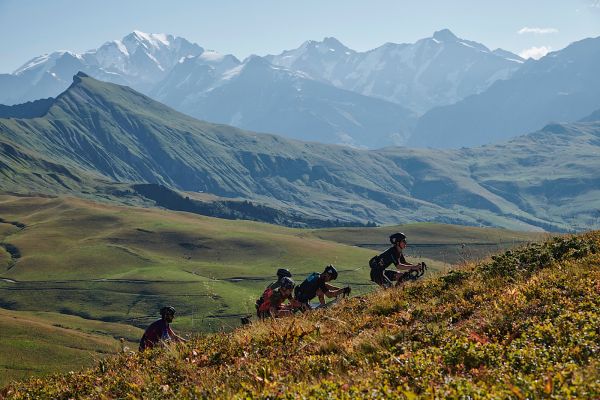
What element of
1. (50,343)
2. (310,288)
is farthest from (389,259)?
(50,343)

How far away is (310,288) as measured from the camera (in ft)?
61.1

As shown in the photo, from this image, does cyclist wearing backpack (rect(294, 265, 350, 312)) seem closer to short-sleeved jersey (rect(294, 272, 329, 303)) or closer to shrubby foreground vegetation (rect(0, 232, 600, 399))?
short-sleeved jersey (rect(294, 272, 329, 303))

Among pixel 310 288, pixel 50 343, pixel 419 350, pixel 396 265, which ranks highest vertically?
pixel 396 265

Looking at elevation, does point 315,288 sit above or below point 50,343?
above

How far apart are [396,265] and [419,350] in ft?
35.5

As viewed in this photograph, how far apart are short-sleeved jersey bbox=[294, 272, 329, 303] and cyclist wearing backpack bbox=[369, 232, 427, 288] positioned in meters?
1.80

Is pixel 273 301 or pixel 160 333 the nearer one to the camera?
pixel 160 333

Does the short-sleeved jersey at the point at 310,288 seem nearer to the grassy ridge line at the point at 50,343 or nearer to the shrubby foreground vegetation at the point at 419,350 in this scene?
the shrubby foreground vegetation at the point at 419,350

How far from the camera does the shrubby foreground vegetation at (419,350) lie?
749 cm

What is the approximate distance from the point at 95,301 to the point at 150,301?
1484cm

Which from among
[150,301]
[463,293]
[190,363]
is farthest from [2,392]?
[150,301]

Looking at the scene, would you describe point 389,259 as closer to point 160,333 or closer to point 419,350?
point 160,333

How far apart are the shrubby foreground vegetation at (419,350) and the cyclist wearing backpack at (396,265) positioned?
398 cm

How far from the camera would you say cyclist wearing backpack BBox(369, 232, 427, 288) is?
63.8 feet
